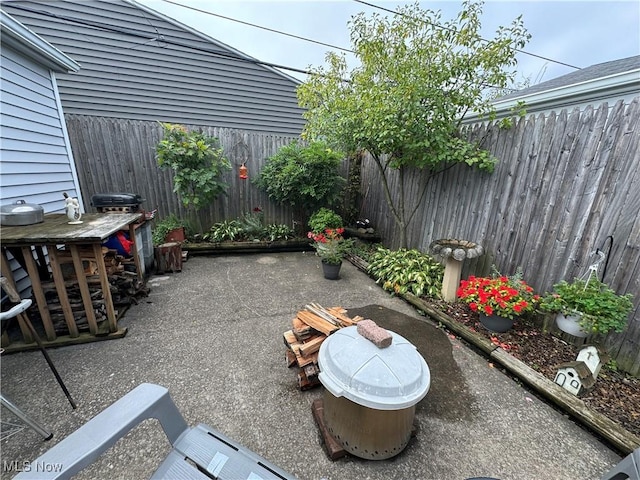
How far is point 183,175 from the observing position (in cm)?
426

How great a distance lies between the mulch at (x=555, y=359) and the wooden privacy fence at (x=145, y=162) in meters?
4.24

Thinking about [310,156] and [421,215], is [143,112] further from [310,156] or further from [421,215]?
[421,215]

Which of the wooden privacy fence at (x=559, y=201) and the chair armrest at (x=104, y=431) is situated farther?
the wooden privacy fence at (x=559, y=201)

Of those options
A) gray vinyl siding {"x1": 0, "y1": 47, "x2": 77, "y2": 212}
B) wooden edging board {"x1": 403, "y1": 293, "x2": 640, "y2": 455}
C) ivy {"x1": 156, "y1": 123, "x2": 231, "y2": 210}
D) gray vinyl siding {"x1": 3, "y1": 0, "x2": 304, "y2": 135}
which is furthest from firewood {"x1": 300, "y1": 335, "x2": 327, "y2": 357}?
gray vinyl siding {"x1": 3, "y1": 0, "x2": 304, "y2": 135}

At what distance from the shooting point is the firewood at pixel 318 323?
1890 millimetres

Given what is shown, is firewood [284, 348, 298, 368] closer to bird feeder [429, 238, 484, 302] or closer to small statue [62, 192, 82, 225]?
bird feeder [429, 238, 484, 302]

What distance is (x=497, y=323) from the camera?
2426 mm

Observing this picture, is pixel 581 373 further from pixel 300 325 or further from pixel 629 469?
pixel 300 325

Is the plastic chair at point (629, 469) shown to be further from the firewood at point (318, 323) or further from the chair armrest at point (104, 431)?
the chair armrest at point (104, 431)

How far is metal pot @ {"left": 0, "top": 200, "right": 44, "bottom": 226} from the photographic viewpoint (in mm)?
2227

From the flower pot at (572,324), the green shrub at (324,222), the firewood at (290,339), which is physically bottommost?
the firewood at (290,339)

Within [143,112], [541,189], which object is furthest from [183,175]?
[541,189]

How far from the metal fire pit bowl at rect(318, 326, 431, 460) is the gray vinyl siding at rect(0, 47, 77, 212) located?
3.62 metres

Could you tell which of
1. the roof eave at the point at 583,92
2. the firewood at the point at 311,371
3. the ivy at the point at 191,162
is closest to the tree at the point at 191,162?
the ivy at the point at 191,162
